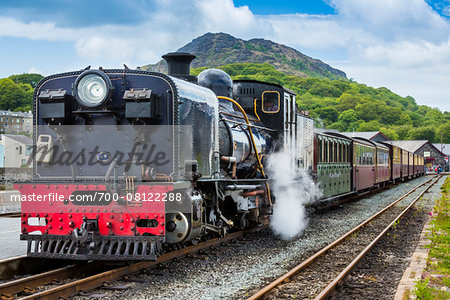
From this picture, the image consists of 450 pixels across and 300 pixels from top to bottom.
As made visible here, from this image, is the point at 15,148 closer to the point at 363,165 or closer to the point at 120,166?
the point at 363,165

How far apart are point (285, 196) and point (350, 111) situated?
11952 centimetres

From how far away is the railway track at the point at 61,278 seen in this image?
615 cm

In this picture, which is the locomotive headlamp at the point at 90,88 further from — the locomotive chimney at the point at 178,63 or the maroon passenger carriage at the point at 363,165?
the maroon passenger carriage at the point at 363,165

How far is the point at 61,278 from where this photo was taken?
7164 millimetres

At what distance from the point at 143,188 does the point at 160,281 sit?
1.44m

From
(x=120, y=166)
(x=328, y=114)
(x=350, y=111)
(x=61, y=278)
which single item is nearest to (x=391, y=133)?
(x=350, y=111)

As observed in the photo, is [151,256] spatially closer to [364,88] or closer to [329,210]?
[329,210]

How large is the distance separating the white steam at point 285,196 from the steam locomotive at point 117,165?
4.15 meters

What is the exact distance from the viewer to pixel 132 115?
7336 millimetres

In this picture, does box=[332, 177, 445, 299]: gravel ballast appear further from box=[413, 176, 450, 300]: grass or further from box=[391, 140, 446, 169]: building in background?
box=[391, 140, 446, 169]: building in background

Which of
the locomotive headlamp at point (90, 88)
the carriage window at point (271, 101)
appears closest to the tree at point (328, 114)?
the carriage window at point (271, 101)

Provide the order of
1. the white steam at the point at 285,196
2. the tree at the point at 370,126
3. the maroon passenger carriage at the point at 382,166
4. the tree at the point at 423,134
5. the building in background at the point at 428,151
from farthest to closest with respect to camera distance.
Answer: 1. the tree at the point at 370,126
2. the tree at the point at 423,134
3. the building in background at the point at 428,151
4. the maroon passenger carriage at the point at 382,166
5. the white steam at the point at 285,196

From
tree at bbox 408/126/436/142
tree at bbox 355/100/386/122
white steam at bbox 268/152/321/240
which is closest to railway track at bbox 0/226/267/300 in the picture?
white steam at bbox 268/152/321/240

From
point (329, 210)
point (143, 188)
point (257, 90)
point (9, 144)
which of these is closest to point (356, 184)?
point (329, 210)
